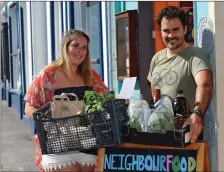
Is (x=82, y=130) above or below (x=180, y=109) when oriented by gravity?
below

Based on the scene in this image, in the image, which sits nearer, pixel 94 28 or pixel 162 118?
pixel 162 118

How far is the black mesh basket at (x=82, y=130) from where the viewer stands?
9.58ft

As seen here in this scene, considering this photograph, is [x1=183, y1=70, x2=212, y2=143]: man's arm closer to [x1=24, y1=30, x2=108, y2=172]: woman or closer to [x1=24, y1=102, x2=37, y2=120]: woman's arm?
[x1=24, y1=30, x2=108, y2=172]: woman

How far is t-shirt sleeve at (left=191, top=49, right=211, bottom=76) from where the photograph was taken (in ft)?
10.4

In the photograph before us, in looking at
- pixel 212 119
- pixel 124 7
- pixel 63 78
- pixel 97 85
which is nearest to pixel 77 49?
pixel 63 78

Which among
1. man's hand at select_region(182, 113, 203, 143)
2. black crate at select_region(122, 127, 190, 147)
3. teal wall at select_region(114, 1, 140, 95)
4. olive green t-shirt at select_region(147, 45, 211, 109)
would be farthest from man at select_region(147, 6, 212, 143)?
teal wall at select_region(114, 1, 140, 95)

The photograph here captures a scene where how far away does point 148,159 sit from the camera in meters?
2.97

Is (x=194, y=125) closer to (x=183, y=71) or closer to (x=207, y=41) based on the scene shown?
(x=183, y=71)

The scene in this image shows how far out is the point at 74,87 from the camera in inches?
139

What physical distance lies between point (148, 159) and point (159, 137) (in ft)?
0.57

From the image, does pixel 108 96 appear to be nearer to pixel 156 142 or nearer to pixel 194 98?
pixel 156 142

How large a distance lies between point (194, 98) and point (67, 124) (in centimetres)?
95

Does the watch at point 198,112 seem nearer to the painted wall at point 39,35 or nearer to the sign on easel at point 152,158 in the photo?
the sign on easel at point 152,158

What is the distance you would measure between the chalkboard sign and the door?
403 cm
